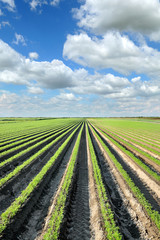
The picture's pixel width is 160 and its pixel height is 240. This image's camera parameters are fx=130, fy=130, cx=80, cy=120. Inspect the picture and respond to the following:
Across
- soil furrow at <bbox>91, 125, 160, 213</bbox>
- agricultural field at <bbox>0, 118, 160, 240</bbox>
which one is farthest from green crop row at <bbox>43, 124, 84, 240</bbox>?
soil furrow at <bbox>91, 125, 160, 213</bbox>

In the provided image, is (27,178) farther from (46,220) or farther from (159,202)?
(159,202)

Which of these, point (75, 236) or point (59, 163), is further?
point (59, 163)

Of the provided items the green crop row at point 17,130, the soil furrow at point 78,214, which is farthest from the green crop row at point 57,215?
the green crop row at point 17,130

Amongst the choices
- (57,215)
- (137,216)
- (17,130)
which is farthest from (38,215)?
(17,130)

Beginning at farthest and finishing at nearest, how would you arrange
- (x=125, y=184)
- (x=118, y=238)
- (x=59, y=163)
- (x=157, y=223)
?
(x=59, y=163) → (x=125, y=184) → (x=157, y=223) → (x=118, y=238)

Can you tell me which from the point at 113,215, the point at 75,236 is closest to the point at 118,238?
the point at 113,215

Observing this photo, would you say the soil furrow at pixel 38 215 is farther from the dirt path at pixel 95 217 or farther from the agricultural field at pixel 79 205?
the dirt path at pixel 95 217

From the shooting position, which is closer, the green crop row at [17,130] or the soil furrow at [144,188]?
the soil furrow at [144,188]

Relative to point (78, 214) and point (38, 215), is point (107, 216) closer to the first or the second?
point (78, 214)

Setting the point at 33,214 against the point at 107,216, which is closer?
the point at 107,216

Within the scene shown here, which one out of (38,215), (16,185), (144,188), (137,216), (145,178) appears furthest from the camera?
(145,178)

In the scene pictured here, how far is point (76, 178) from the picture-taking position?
863 centimetres

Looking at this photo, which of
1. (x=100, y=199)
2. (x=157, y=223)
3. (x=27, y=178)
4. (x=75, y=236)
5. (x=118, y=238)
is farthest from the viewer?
(x=27, y=178)

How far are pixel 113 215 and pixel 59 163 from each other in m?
6.76
